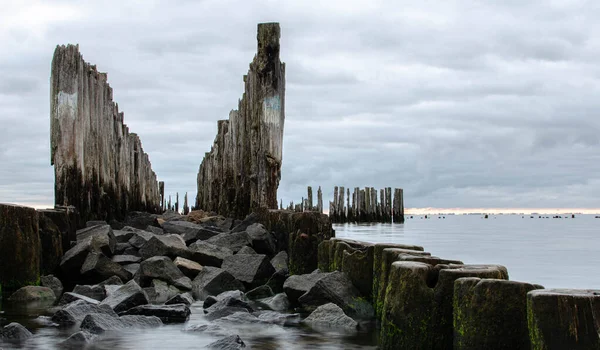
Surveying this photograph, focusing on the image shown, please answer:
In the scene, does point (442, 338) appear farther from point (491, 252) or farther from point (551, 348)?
point (491, 252)

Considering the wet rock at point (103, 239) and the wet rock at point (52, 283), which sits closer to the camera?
the wet rock at point (52, 283)

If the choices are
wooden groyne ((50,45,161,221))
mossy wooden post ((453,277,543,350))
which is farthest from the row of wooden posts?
mossy wooden post ((453,277,543,350))

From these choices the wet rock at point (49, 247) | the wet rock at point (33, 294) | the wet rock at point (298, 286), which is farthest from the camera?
the wet rock at point (49, 247)

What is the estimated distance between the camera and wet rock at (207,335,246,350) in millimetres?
6362

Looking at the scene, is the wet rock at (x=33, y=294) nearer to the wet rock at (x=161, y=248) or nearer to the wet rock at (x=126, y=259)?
the wet rock at (x=126, y=259)

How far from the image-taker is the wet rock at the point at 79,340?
258 inches

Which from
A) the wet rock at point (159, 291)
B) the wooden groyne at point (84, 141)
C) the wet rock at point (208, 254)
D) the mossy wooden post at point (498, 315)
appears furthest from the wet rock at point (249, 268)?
the mossy wooden post at point (498, 315)

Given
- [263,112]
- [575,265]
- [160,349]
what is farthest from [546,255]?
[160,349]

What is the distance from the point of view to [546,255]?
27953 mm

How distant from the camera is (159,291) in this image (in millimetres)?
9469

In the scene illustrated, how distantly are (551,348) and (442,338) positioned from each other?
1.26 metres

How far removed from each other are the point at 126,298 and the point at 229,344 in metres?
2.01

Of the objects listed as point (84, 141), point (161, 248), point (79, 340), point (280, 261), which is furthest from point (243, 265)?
point (84, 141)

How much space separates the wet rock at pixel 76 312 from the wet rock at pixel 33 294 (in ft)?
5.22
